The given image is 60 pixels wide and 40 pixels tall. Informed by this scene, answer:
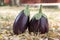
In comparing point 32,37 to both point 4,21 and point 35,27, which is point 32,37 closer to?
point 35,27

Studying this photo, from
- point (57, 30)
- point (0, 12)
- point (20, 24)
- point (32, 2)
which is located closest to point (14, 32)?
point (20, 24)

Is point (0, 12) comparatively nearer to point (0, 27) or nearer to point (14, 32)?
point (0, 27)

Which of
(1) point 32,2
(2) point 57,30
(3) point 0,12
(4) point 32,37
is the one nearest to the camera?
(4) point 32,37

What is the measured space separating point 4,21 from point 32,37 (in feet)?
0.79

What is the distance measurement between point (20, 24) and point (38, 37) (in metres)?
0.07

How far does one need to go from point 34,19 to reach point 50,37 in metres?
0.07

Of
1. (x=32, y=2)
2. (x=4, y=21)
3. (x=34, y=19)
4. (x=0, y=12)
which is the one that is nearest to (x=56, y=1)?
(x=32, y=2)

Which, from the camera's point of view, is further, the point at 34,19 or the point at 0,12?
the point at 0,12

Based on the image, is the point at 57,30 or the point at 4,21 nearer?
the point at 57,30

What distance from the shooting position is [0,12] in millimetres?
1061

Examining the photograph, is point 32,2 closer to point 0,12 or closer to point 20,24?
point 0,12

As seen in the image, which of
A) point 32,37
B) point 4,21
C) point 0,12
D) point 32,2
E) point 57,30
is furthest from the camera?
point 32,2

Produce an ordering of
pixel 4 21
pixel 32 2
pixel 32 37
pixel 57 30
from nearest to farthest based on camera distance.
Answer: pixel 32 37 < pixel 57 30 < pixel 4 21 < pixel 32 2

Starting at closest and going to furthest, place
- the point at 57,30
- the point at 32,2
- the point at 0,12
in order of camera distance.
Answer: the point at 57,30
the point at 0,12
the point at 32,2
